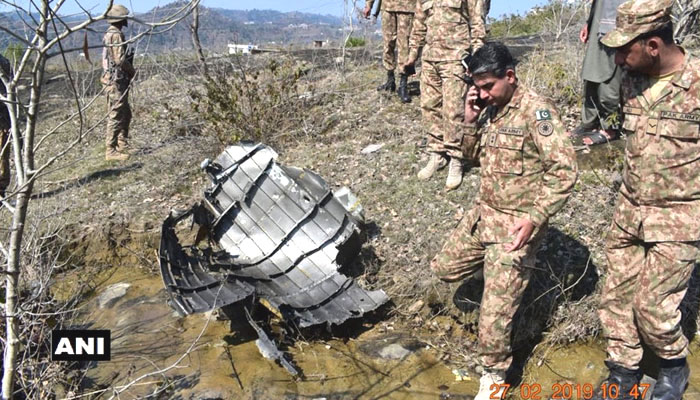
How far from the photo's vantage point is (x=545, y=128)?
285 centimetres

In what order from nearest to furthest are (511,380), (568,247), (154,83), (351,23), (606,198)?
1. (511,380)
2. (568,247)
3. (606,198)
4. (351,23)
5. (154,83)

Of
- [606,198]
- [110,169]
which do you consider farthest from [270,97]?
[606,198]

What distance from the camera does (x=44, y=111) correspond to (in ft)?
34.5

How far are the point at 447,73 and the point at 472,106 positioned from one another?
77.1 inches

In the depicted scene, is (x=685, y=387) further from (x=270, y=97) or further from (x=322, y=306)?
(x=270, y=97)

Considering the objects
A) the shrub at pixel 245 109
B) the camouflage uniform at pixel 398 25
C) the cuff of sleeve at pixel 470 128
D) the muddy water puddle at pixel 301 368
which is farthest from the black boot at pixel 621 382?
the shrub at pixel 245 109

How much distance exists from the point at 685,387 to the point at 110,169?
6467 mm

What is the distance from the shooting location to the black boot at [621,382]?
302cm

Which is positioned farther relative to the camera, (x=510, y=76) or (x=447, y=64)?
(x=447, y=64)

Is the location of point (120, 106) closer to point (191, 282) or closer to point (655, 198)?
point (191, 282)

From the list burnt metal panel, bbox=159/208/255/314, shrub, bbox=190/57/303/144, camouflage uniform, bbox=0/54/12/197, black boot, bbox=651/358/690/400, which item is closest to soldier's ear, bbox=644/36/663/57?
black boot, bbox=651/358/690/400

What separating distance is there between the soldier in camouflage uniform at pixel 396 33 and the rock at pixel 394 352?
13.1ft

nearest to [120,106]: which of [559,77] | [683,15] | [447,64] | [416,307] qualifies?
[447,64]

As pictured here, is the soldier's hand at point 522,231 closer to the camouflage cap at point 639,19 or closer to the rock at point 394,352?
Answer: the camouflage cap at point 639,19
